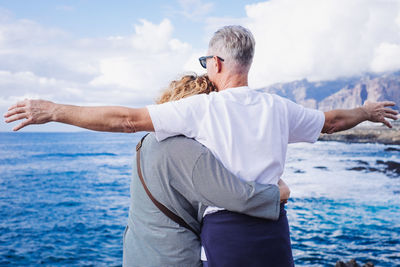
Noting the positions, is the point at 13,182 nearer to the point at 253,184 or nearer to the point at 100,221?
the point at 100,221

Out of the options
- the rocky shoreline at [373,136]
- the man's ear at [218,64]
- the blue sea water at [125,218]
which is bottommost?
the blue sea water at [125,218]

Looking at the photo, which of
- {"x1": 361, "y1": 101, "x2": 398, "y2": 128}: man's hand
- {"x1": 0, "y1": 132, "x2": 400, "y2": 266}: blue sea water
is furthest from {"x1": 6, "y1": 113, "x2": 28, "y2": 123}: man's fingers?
{"x1": 0, "y1": 132, "x2": 400, "y2": 266}: blue sea water

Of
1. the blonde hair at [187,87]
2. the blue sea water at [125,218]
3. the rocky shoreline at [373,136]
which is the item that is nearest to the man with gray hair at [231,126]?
the blonde hair at [187,87]

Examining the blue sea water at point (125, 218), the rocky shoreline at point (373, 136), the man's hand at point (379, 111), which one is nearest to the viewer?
the man's hand at point (379, 111)

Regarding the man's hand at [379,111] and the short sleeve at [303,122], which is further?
the man's hand at [379,111]

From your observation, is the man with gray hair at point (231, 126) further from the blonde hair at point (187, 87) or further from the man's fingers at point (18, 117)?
the blonde hair at point (187, 87)

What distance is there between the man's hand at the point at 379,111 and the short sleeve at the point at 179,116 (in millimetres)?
1300

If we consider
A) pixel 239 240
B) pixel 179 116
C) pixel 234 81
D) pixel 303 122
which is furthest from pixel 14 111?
pixel 303 122

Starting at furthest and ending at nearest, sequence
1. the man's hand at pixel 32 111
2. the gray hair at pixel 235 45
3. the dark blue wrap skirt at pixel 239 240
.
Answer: the gray hair at pixel 235 45 < the dark blue wrap skirt at pixel 239 240 < the man's hand at pixel 32 111

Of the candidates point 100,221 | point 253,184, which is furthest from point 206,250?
point 100,221

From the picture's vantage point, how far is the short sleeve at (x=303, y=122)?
89.7 inches

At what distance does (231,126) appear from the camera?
2.01 meters

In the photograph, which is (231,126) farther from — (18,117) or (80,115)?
(18,117)

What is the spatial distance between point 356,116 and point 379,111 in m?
0.20
